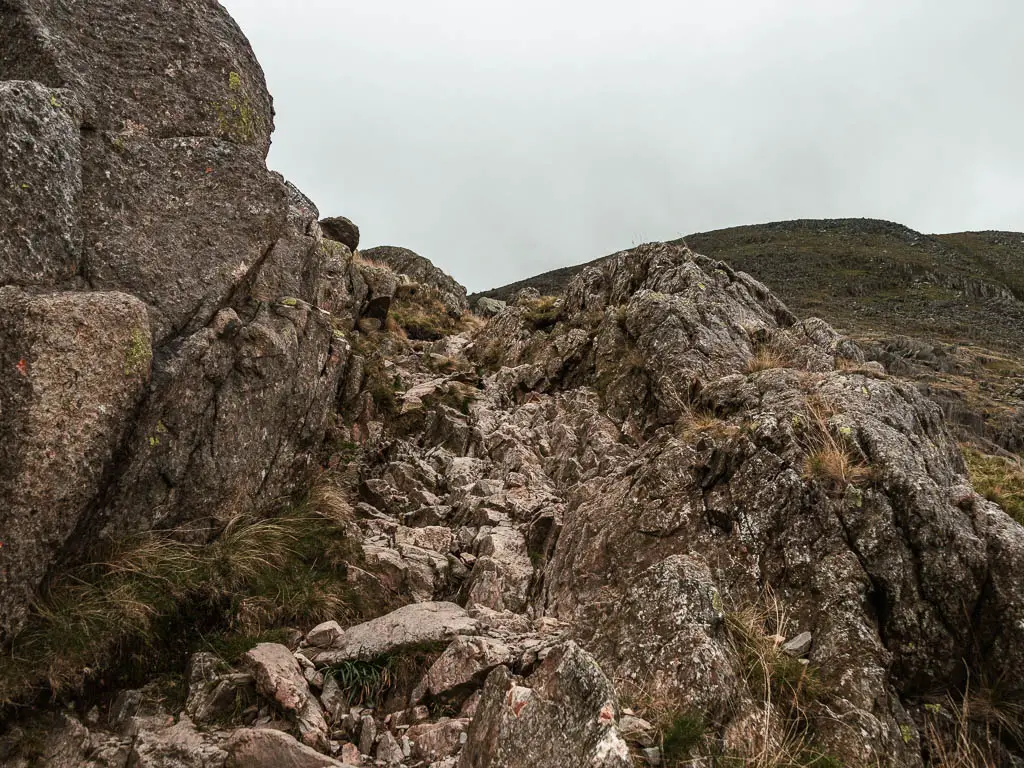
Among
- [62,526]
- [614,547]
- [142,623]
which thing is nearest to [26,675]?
[142,623]

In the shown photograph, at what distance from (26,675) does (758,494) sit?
23.6 ft

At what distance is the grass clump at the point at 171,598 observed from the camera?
5.22 metres

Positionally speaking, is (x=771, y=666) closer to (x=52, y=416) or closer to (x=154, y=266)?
(x=52, y=416)

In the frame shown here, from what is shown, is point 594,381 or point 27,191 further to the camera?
point 594,381

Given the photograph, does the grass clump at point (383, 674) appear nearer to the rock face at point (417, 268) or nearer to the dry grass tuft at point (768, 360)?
the dry grass tuft at point (768, 360)

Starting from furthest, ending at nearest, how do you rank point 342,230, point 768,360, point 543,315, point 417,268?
point 417,268 → point 342,230 → point 543,315 → point 768,360

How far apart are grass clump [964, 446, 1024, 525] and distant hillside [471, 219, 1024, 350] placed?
41850 mm

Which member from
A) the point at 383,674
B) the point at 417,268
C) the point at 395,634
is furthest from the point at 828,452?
the point at 417,268

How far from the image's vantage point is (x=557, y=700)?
14.3ft

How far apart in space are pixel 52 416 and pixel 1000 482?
14164 mm

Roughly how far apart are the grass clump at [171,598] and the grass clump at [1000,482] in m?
8.18

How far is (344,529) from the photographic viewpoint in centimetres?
825

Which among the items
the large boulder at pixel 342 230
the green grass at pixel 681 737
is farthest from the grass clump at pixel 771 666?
the large boulder at pixel 342 230

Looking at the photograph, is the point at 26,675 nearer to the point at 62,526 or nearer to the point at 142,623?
the point at 142,623
